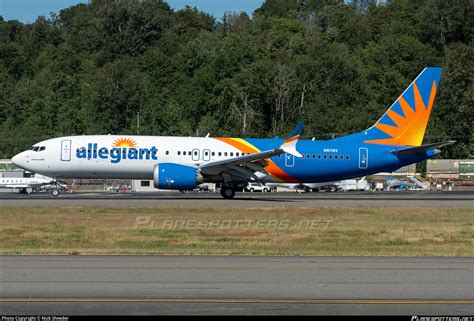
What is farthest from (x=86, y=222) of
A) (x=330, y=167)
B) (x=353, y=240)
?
(x=330, y=167)

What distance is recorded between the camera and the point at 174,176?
152 feet

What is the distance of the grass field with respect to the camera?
25234 millimetres

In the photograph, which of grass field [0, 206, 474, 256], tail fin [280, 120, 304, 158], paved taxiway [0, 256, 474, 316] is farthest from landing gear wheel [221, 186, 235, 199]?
paved taxiway [0, 256, 474, 316]

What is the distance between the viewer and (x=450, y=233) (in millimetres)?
30781

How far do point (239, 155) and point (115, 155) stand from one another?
684cm

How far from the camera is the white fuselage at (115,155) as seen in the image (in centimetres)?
4784

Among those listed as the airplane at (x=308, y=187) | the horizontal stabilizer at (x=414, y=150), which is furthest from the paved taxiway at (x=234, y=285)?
the airplane at (x=308, y=187)

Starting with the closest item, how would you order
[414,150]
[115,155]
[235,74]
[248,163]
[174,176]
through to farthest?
1. [174,176]
2. [115,155]
3. [248,163]
4. [414,150]
5. [235,74]

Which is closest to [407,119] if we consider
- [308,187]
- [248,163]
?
[248,163]

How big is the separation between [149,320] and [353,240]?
587 inches

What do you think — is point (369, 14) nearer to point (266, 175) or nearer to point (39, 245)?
point (266, 175)

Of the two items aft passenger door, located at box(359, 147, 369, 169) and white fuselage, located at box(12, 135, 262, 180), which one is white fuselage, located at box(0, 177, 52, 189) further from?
aft passenger door, located at box(359, 147, 369, 169)

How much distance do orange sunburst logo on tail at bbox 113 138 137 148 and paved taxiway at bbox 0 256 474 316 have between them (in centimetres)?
2600

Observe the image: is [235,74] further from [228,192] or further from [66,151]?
[66,151]
